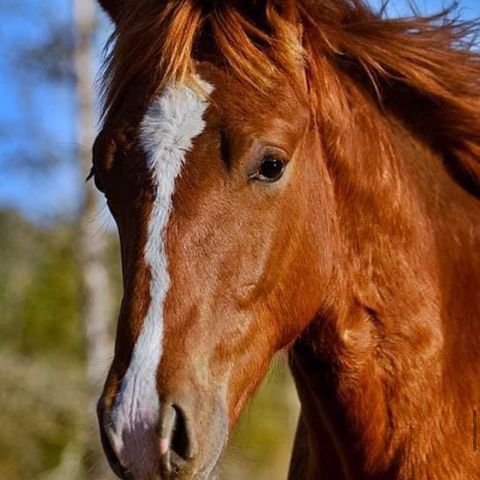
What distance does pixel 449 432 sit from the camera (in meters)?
3.18

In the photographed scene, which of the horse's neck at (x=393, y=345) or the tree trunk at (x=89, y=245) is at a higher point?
the horse's neck at (x=393, y=345)

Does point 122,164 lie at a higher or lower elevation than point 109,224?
higher

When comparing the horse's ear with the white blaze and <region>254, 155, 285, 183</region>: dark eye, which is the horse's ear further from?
<region>254, 155, 285, 183</region>: dark eye

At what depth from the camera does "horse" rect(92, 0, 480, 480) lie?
2.72 meters

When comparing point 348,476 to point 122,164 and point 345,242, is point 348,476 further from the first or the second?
point 122,164

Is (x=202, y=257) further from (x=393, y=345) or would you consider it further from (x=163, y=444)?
(x=393, y=345)

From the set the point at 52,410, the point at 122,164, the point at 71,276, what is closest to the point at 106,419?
the point at 122,164

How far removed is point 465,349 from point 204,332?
2.87ft

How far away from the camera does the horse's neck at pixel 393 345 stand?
3158mm

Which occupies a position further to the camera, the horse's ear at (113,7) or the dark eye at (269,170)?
the horse's ear at (113,7)

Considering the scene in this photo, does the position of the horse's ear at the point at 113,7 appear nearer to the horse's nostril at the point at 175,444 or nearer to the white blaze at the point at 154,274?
the white blaze at the point at 154,274

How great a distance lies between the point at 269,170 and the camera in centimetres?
291

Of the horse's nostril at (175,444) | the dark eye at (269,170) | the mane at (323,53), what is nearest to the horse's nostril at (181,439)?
the horse's nostril at (175,444)

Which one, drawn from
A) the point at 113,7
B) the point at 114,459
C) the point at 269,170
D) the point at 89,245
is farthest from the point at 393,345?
the point at 89,245
